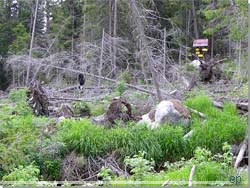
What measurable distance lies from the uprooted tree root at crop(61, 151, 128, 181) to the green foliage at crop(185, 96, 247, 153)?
0.69m

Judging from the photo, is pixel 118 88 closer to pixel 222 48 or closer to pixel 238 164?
pixel 222 48

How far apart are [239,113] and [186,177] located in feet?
5.55

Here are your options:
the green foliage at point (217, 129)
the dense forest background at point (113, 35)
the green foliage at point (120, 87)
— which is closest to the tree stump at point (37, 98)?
the dense forest background at point (113, 35)

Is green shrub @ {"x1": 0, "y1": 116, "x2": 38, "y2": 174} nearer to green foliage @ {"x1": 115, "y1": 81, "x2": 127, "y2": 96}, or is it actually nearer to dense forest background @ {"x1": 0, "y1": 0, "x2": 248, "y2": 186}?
dense forest background @ {"x1": 0, "y1": 0, "x2": 248, "y2": 186}

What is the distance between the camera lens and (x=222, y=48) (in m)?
3.88

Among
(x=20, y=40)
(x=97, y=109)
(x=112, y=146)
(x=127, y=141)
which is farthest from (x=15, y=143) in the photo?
(x=97, y=109)

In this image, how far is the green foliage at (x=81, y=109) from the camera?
4363mm

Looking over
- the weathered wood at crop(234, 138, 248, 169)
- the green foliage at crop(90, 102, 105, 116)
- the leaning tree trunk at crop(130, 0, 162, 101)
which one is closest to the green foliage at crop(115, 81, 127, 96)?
the green foliage at crop(90, 102, 105, 116)

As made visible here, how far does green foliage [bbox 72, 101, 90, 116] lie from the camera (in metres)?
4.36

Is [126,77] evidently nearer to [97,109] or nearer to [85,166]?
[97,109]

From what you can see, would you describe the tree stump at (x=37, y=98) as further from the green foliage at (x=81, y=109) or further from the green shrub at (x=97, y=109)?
the green shrub at (x=97, y=109)

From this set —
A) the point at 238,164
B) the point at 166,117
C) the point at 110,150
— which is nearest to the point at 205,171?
the point at 238,164

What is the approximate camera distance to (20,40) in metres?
3.65

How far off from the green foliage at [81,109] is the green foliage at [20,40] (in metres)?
0.94
